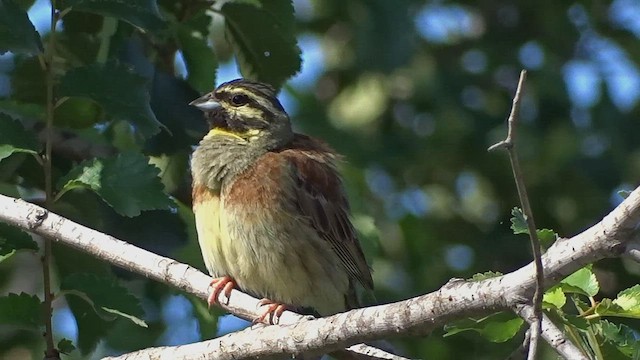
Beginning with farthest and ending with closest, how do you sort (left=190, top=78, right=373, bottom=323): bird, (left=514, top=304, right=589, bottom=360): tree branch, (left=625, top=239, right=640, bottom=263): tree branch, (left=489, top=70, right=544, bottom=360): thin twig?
(left=190, top=78, right=373, bottom=323): bird < (left=514, top=304, right=589, bottom=360): tree branch < (left=625, top=239, right=640, bottom=263): tree branch < (left=489, top=70, right=544, bottom=360): thin twig

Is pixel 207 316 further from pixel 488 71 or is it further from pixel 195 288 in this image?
pixel 488 71

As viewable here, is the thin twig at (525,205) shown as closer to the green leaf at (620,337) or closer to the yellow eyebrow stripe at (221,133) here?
the green leaf at (620,337)

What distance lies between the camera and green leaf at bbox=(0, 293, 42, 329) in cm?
401

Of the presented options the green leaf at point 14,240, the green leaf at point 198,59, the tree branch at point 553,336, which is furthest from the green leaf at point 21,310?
the tree branch at point 553,336

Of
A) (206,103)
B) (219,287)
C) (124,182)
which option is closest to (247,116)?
(206,103)

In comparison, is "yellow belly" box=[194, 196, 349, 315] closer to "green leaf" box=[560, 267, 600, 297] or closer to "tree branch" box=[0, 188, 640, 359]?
"tree branch" box=[0, 188, 640, 359]

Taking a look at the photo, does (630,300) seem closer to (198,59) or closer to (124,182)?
(124,182)

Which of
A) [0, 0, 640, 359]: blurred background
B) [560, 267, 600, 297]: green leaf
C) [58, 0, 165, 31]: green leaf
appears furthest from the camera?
[0, 0, 640, 359]: blurred background

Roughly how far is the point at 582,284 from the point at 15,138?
2.00 meters

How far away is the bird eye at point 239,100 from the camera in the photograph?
5391mm

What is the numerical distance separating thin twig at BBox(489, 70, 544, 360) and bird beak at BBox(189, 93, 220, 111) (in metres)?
2.39

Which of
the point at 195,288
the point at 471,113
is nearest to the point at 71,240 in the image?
the point at 195,288

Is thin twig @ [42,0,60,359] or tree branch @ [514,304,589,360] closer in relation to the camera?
tree branch @ [514,304,589,360]

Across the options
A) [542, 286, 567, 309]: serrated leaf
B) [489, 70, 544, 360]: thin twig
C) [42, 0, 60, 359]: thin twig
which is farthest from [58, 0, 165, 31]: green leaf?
[489, 70, 544, 360]: thin twig
